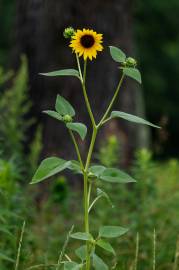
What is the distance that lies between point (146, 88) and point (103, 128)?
54.8ft

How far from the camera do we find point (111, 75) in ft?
23.6

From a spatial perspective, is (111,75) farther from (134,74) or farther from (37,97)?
(134,74)

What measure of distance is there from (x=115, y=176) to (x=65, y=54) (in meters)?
4.18

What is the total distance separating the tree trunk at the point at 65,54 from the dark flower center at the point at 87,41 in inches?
153

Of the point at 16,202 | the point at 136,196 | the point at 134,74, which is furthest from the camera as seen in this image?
the point at 136,196

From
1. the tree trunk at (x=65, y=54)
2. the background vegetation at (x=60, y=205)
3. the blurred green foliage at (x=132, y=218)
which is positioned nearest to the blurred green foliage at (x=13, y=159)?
the background vegetation at (x=60, y=205)

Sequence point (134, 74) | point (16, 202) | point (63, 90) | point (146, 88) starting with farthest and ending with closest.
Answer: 1. point (146, 88)
2. point (63, 90)
3. point (16, 202)
4. point (134, 74)

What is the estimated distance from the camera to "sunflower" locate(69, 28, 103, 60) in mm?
2977

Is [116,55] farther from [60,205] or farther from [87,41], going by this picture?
[60,205]

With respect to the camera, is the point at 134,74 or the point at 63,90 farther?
the point at 63,90

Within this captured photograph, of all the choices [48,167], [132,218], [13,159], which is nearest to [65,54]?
[132,218]

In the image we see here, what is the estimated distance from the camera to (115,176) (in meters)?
2.93

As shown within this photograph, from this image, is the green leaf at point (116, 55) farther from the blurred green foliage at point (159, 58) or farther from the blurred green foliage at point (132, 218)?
the blurred green foliage at point (159, 58)

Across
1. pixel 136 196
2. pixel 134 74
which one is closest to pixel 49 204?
pixel 136 196
